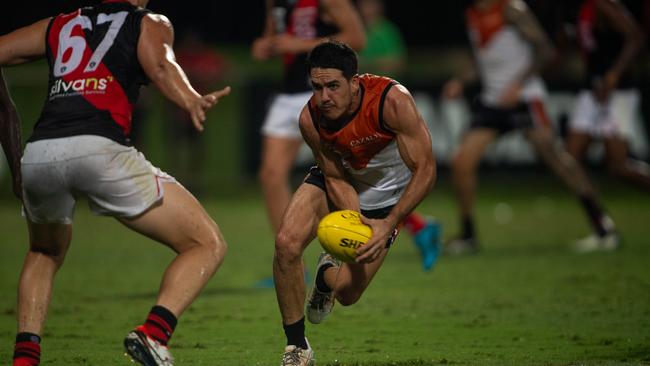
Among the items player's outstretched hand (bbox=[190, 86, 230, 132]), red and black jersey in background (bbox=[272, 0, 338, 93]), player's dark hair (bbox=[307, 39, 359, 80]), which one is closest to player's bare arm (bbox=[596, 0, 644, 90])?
red and black jersey in background (bbox=[272, 0, 338, 93])

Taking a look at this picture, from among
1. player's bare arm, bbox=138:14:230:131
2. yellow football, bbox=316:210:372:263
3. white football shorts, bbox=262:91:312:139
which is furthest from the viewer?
white football shorts, bbox=262:91:312:139

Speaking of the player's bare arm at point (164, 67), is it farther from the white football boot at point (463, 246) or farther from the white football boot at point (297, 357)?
the white football boot at point (463, 246)

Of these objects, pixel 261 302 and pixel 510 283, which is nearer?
pixel 261 302

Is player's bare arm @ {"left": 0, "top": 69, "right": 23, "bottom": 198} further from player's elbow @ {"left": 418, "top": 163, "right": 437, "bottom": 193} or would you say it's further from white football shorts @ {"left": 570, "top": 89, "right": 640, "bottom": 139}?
white football shorts @ {"left": 570, "top": 89, "right": 640, "bottom": 139}

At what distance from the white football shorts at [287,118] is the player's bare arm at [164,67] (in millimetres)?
3942

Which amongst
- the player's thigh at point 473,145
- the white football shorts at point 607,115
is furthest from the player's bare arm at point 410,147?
the white football shorts at point 607,115

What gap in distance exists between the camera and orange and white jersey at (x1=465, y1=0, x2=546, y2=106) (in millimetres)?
12391

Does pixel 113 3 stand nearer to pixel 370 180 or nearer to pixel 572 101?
pixel 370 180

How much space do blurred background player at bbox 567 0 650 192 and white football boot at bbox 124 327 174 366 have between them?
26.1 ft

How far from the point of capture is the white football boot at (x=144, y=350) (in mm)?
5543

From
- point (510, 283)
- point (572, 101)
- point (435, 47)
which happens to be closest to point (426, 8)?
point (435, 47)

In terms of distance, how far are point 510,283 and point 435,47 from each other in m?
14.6

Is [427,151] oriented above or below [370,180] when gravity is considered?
above

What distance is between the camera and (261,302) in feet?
29.3
